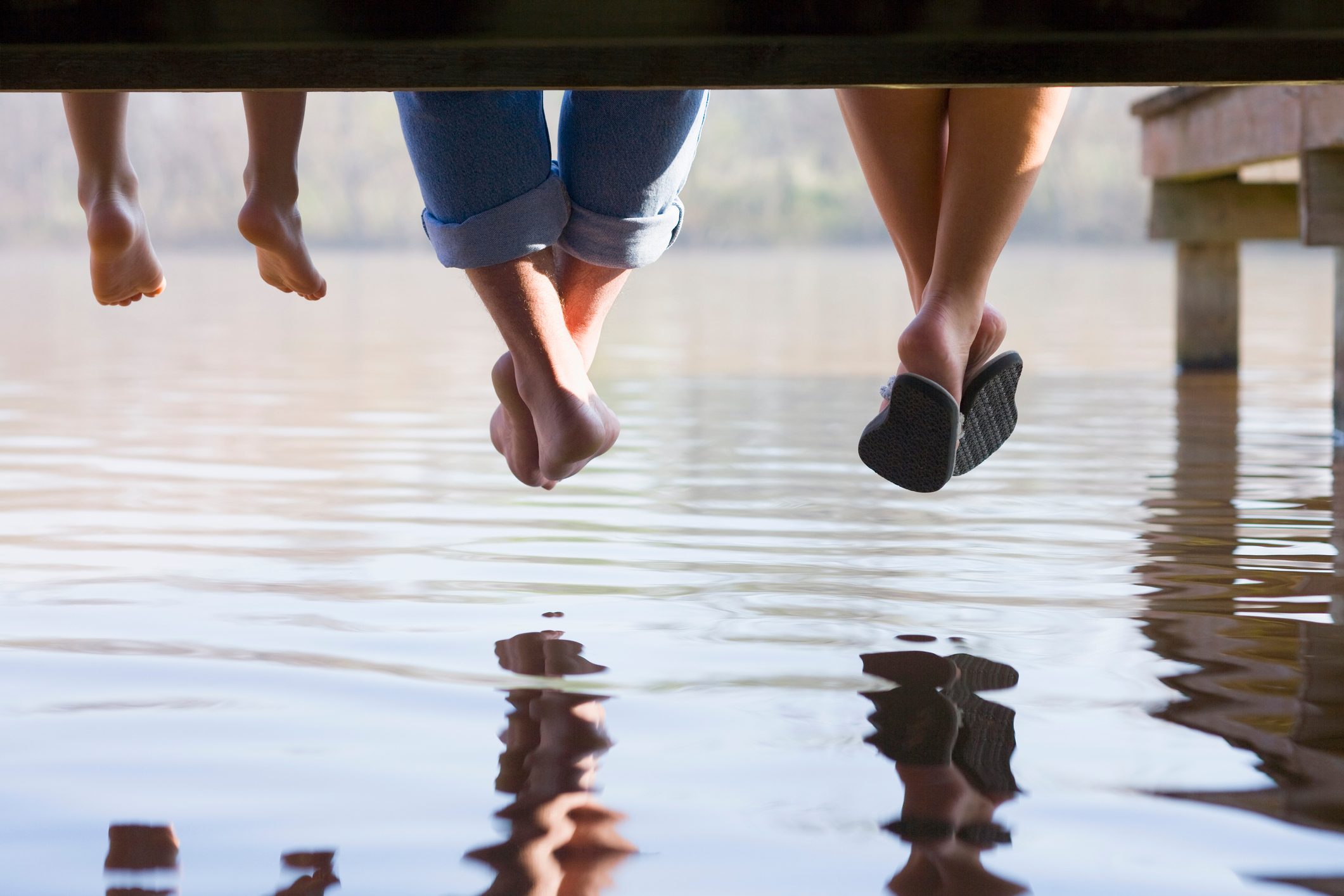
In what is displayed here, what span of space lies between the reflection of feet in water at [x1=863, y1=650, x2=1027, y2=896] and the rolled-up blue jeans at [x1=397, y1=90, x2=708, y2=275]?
1.30 ft

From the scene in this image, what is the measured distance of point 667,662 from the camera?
→ 981 mm

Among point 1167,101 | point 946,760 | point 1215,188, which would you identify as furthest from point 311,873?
point 1215,188

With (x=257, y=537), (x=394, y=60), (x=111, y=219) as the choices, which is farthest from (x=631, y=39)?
(x=257, y=537)

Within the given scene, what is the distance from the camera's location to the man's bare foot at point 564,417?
44.9 inches

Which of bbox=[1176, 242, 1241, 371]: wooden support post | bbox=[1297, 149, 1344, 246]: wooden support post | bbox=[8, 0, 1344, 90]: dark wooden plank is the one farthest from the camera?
bbox=[1176, 242, 1241, 371]: wooden support post

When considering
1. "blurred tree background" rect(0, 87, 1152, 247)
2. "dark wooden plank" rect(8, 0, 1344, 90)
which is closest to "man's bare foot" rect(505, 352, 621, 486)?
"dark wooden plank" rect(8, 0, 1344, 90)

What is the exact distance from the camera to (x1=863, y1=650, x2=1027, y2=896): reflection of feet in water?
2.05 feet

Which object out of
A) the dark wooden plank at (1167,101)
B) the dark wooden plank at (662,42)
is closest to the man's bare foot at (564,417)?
the dark wooden plank at (662,42)

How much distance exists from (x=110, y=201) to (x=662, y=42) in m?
0.77

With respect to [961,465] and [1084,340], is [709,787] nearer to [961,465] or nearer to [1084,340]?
[961,465]

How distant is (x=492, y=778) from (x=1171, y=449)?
64.1 inches

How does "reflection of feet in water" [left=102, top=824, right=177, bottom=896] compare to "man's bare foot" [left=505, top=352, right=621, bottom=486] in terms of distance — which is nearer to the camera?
"reflection of feet in water" [left=102, top=824, right=177, bottom=896]

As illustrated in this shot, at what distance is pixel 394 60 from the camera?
773mm

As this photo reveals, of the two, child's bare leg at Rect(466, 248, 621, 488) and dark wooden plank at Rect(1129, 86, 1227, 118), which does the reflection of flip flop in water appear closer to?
child's bare leg at Rect(466, 248, 621, 488)
